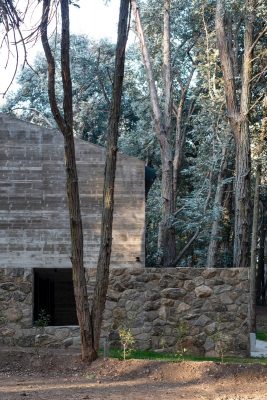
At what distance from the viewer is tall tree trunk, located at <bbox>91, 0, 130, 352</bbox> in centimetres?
1061

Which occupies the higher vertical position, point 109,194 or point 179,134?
point 179,134

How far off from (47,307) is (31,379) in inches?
419

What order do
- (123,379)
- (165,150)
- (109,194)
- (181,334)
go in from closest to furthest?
Result: (123,379)
(109,194)
(181,334)
(165,150)

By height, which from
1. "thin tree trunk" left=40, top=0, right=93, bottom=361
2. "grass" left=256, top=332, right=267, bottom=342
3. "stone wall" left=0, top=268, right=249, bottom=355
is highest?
"thin tree trunk" left=40, top=0, right=93, bottom=361

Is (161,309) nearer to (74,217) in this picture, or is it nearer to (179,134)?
(74,217)

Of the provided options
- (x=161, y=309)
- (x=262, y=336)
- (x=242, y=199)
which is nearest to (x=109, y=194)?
(x=161, y=309)

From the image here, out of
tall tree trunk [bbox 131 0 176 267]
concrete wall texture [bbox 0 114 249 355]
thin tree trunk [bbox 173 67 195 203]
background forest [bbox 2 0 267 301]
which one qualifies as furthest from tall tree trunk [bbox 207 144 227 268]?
concrete wall texture [bbox 0 114 249 355]

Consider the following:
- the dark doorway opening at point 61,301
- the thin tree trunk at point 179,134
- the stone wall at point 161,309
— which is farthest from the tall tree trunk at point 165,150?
the thin tree trunk at point 179,134

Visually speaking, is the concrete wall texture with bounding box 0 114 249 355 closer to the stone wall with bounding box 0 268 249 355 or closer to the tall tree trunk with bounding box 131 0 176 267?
A: the stone wall with bounding box 0 268 249 355

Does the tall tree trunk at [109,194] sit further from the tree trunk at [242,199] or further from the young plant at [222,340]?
the tree trunk at [242,199]

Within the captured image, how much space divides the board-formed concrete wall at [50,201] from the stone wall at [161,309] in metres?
0.47

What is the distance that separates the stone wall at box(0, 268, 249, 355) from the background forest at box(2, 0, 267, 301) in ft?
7.31

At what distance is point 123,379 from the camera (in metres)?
9.34

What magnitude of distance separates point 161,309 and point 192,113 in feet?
52.4
